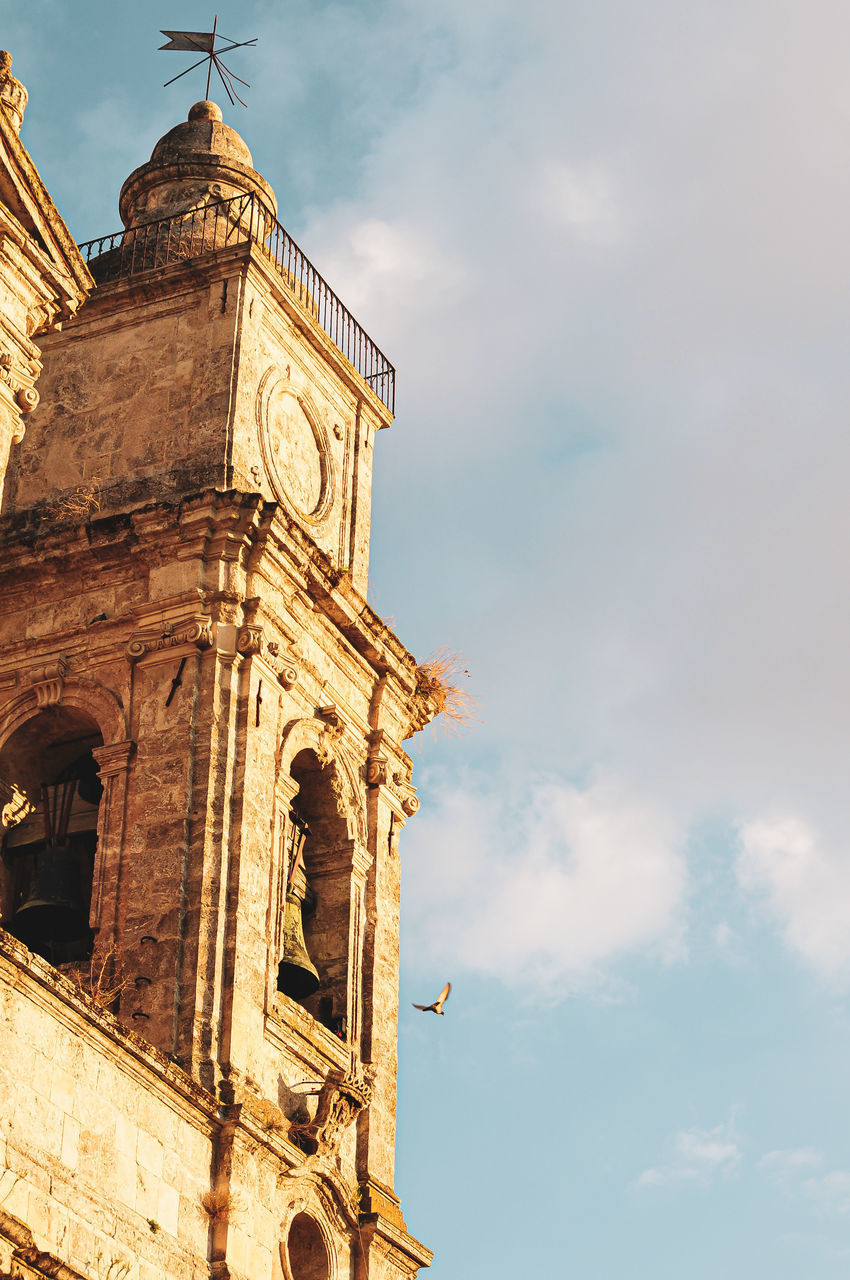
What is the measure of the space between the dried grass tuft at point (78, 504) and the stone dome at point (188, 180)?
341 cm

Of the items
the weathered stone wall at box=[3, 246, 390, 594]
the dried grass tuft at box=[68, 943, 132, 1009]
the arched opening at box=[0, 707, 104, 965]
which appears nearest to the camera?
the dried grass tuft at box=[68, 943, 132, 1009]

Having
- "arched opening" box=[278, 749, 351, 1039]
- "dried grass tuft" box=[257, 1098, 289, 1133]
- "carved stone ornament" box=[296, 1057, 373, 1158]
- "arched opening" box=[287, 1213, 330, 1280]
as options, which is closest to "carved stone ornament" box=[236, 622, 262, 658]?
"arched opening" box=[278, 749, 351, 1039]

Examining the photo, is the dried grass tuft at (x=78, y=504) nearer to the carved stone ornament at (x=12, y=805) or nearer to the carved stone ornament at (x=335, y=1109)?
the carved stone ornament at (x=12, y=805)

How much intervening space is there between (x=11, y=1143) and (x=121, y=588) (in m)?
6.62

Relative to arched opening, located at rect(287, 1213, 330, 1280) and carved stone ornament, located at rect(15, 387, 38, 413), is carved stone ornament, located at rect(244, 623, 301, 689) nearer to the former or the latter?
carved stone ornament, located at rect(15, 387, 38, 413)

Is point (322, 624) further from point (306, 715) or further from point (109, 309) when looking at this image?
point (109, 309)

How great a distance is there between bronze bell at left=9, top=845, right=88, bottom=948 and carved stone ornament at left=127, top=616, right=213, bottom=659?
6.53 ft

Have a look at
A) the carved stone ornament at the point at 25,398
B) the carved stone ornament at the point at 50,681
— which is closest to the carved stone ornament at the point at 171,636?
the carved stone ornament at the point at 50,681

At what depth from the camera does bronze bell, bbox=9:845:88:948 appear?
21.3m

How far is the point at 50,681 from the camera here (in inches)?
876

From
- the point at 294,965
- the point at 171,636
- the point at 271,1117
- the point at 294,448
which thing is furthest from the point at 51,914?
the point at 294,448

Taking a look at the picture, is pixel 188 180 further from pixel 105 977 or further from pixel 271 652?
pixel 105 977

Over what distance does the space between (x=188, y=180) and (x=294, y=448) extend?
3.44 meters

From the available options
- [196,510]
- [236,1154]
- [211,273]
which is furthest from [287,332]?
A: [236,1154]
